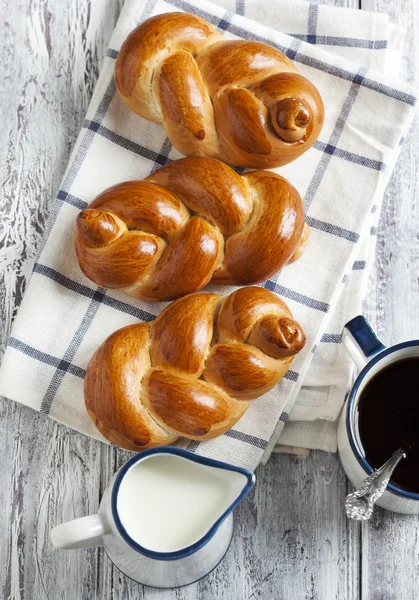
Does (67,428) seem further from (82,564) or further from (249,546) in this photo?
(249,546)

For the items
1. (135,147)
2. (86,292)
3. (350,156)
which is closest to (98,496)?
A: (86,292)

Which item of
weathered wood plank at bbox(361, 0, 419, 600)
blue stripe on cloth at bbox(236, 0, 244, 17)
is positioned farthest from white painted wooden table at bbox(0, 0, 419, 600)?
blue stripe on cloth at bbox(236, 0, 244, 17)

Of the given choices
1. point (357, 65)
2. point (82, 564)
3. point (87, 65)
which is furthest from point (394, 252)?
point (82, 564)

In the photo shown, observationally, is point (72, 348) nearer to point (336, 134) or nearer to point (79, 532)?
point (79, 532)

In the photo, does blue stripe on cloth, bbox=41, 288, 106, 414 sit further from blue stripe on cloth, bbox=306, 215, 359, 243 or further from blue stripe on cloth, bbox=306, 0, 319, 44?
blue stripe on cloth, bbox=306, 0, 319, 44

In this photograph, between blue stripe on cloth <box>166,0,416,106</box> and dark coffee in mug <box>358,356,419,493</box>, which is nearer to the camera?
dark coffee in mug <box>358,356,419,493</box>

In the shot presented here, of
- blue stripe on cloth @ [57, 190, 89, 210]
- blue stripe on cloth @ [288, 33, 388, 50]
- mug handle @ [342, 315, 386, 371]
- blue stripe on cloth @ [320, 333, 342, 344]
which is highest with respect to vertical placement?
blue stripe on cloth @ [288, 33, 388, 50]

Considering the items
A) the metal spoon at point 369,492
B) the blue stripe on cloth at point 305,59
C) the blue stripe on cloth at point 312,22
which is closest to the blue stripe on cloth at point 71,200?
the blue stripe on cloth at point 305,59
